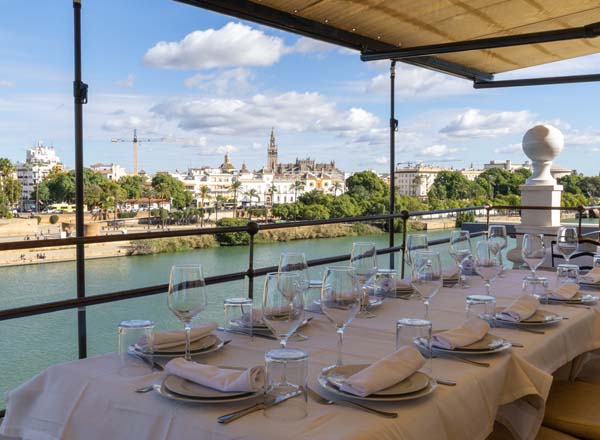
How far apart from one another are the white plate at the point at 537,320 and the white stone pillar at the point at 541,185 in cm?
424

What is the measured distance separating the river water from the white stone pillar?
7173mm

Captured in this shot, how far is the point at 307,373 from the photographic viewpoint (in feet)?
3.39

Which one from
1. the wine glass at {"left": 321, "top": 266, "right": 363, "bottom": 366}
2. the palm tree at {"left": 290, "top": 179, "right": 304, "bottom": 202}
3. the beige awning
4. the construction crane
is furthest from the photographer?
the construction crane

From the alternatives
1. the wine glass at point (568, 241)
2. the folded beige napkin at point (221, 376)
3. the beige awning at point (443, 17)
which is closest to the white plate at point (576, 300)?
Result: the wine glass at point (568, 241)

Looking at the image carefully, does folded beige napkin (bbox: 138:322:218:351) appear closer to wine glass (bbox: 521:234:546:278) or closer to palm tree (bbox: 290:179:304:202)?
wine glass (bbox: 521:234:546:278)

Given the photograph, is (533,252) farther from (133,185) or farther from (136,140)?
(136,140)

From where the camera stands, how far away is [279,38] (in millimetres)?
43875

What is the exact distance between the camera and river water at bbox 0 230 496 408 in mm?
12914

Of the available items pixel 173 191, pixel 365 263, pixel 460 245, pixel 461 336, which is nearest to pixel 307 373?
pixel 461 336

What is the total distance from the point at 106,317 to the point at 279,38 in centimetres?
3301

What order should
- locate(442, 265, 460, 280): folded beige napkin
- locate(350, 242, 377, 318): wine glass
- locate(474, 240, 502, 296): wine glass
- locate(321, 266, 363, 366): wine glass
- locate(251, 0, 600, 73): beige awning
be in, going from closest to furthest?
locate(321, 266, 363, 366): wine glass
locate(350, 242, 377, 318): wine glass
locate(474, 240, 502, 296): wine glass
locate(442, 265, 460, 280): folded beige napkin
locate(251, 0, 600, 73): beige awning

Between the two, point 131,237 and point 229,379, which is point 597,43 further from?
point 229,379

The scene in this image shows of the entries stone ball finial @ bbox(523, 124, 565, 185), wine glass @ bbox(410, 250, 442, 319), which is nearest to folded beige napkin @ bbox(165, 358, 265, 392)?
wine glass @ bbox(410, 250, 442, 319)

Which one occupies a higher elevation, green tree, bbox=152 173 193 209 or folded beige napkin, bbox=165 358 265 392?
green tree, bbox=152 173 193 209
